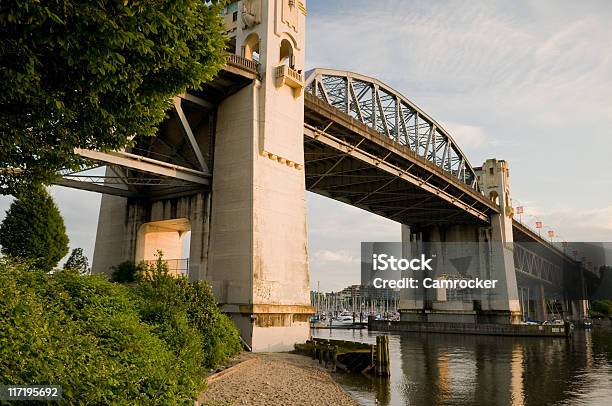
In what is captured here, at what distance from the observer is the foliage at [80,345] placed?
27.6 feet

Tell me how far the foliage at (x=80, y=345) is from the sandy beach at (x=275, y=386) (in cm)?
280

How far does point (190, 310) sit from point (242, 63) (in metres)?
16.2

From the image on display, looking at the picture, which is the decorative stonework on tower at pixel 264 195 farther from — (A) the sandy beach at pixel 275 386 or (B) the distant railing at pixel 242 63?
(A) the sandy beach at pixel 275 386

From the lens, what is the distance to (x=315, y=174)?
55281 millimetres

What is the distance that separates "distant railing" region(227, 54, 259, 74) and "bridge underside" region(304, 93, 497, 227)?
6.78 m

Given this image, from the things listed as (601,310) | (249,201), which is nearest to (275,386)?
(249,201)

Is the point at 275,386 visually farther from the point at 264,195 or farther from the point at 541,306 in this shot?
the point at 541,306

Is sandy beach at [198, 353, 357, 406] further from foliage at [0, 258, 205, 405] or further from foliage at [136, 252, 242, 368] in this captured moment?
foliage at [0, 258, 205, 405]

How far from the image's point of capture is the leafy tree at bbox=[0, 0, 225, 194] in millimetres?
10523

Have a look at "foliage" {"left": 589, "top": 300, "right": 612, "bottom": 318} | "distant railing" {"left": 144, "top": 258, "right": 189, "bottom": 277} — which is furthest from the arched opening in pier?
"foliage" {"left": 589, "top": 300, "right": 612, "bottom": 318}

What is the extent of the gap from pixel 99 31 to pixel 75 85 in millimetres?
2468

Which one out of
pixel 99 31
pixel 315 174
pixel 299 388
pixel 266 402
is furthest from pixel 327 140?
pixel 99 31

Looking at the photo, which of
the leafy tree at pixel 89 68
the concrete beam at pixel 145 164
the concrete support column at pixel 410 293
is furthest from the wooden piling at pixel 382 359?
the concrete support column at pixel 410 293

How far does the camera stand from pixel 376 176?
186ft
